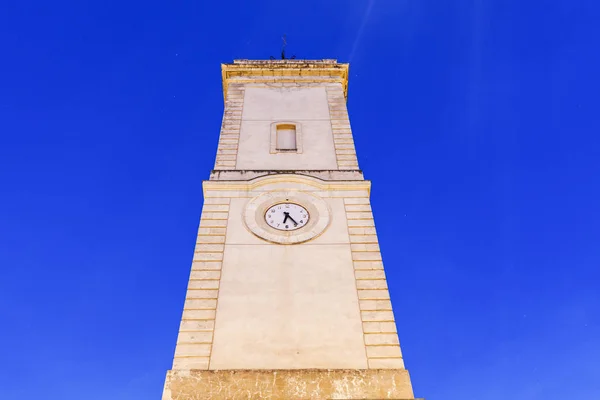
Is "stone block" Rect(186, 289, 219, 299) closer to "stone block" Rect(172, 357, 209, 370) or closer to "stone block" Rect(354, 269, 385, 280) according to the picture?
"stone block" Rect(172, 357, 209, 370)

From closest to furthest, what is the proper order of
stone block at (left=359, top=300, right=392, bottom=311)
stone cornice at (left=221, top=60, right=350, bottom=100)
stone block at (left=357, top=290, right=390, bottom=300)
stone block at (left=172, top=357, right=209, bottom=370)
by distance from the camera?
1. stone block at (left=172, top=357, right=209, bottom=370)
2. stone block at (left=359, top=300, right=392, bottom=311)
3. stone block at (left=357, top=290, right=390, bottom=300)
4. stone cornice at (left=221, top=60, right=350, bottom=100)

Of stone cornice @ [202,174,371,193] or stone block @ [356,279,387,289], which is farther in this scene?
stone cornice @ [202,174,371,193]

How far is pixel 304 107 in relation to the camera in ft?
65.9

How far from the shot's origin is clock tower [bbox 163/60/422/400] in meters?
11.0

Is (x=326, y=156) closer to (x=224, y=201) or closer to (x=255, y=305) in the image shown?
(x=224, y=201)

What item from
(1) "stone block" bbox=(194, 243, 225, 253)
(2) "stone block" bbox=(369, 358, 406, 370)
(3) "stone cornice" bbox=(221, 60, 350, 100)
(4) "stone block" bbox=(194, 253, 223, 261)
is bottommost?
(2) "stone block" bbox=(369, 358, 406, 370)

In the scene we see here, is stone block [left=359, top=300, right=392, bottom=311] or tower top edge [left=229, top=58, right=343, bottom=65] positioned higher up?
tower top edge [left=229, top=58, right=343, bottom=65]

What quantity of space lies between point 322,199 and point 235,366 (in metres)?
5.76

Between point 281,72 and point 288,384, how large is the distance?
13.9 m

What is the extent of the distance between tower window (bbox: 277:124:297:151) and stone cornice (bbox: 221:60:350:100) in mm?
3193

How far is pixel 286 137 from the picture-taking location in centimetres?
1880

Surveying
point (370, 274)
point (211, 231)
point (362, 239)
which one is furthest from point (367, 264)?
point (211, 231)

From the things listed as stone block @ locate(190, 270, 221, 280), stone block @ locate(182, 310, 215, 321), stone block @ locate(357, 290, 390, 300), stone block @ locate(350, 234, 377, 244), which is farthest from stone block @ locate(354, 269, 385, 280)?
stone block @ locate(182, 310, 215, 321)

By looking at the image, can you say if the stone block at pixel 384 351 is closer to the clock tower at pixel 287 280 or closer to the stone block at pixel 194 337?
the clock tower at pixel 287 280
